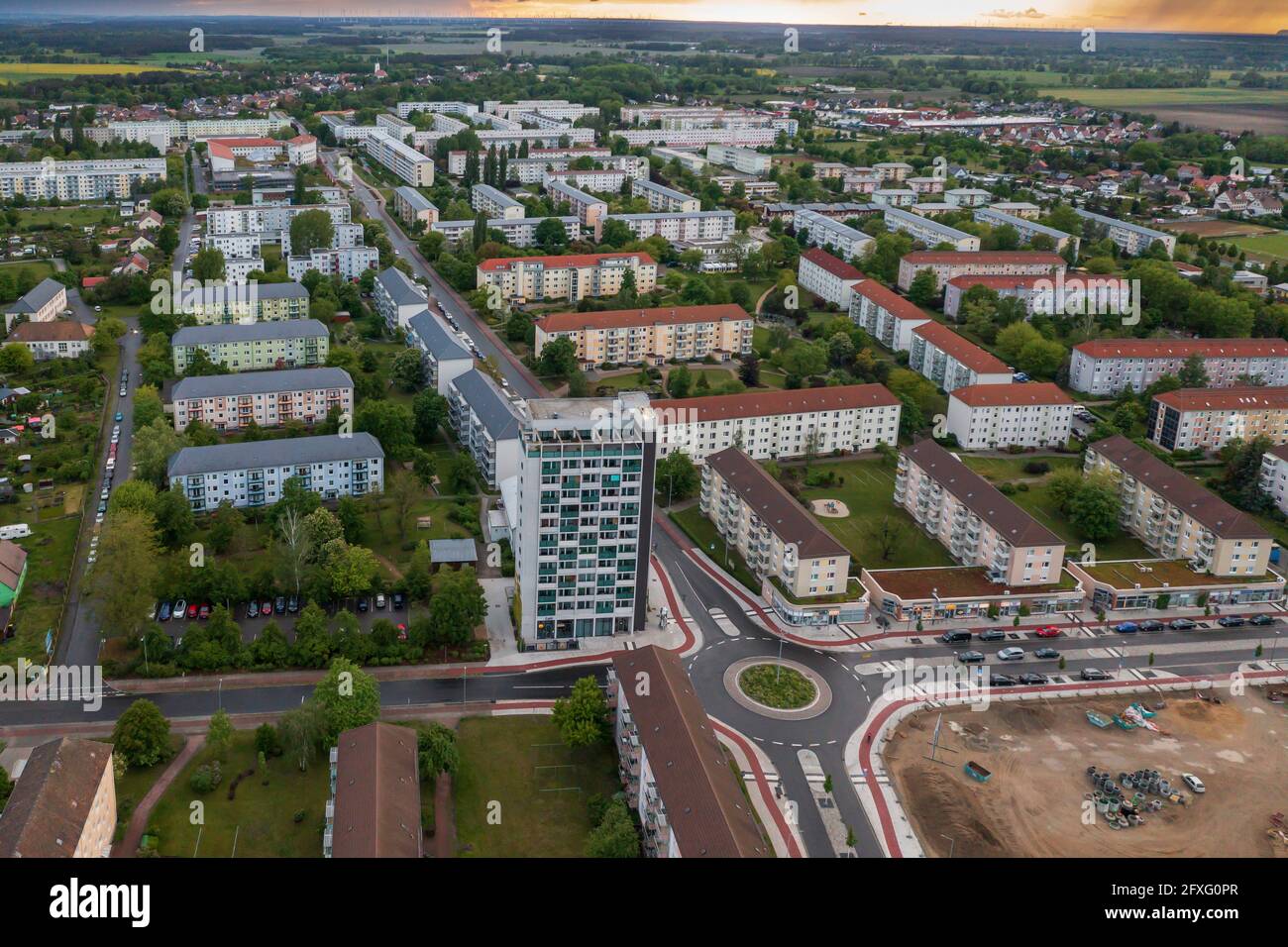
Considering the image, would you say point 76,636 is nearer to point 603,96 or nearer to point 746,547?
point 746,547

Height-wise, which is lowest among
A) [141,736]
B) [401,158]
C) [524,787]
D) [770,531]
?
[524,787]

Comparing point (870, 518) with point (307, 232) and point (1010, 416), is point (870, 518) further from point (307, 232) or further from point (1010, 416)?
point (307, 232)

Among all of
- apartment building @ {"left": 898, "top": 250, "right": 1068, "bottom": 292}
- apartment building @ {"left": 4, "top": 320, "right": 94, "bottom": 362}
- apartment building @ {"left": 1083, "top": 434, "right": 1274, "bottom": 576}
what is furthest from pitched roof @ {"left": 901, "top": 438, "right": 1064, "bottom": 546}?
apartment building @ {"left": 4, "top": 320, "right": 94, "bottom": 362}

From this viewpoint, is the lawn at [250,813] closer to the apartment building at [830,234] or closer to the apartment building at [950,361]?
the apartment building at [950,361]

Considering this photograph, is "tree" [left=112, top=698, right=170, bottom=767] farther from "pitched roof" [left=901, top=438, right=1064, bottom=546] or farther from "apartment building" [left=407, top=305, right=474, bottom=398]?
"pitched roof" [left=901, top=438, right=1064, bottom=546]

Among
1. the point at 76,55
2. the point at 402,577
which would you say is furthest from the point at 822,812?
the point at 76,55

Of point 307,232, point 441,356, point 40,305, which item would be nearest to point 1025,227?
point 307,232
